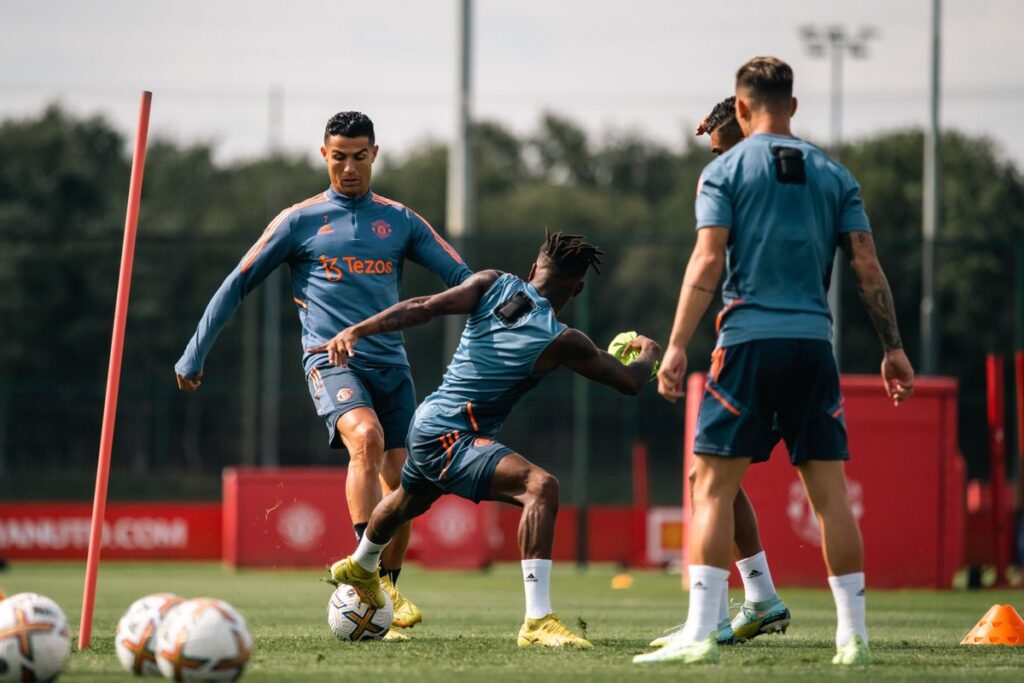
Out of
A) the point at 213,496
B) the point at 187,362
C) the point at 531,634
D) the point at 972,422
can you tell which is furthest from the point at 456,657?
the point at 972,422

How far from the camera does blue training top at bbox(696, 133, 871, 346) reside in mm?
6109

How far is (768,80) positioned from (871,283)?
0.91 metres

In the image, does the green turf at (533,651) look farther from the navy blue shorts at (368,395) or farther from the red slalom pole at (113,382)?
the navy blue shorts at (368,395)

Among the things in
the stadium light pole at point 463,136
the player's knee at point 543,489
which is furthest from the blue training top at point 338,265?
the stadium light pole at point 463,136

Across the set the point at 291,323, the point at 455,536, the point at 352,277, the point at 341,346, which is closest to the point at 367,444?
the point at 352,277

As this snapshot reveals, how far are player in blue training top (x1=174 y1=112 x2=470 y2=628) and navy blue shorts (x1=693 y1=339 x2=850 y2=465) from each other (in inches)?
94.6

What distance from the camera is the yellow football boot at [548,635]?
7.01 m

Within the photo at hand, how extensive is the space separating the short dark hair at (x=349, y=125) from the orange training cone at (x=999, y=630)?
4037 millimetres

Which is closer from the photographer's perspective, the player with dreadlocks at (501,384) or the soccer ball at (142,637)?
the soccer ball at (142,637)

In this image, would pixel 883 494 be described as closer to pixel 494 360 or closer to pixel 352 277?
pixel 352 277

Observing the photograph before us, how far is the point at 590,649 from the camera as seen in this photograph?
6.99m

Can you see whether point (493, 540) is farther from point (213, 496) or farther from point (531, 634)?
point (531, 634)

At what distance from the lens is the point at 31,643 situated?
5402 millimetres

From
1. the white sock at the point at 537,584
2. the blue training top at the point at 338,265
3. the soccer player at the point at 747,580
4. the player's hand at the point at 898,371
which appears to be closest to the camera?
the player's hand at the point at 898,371
